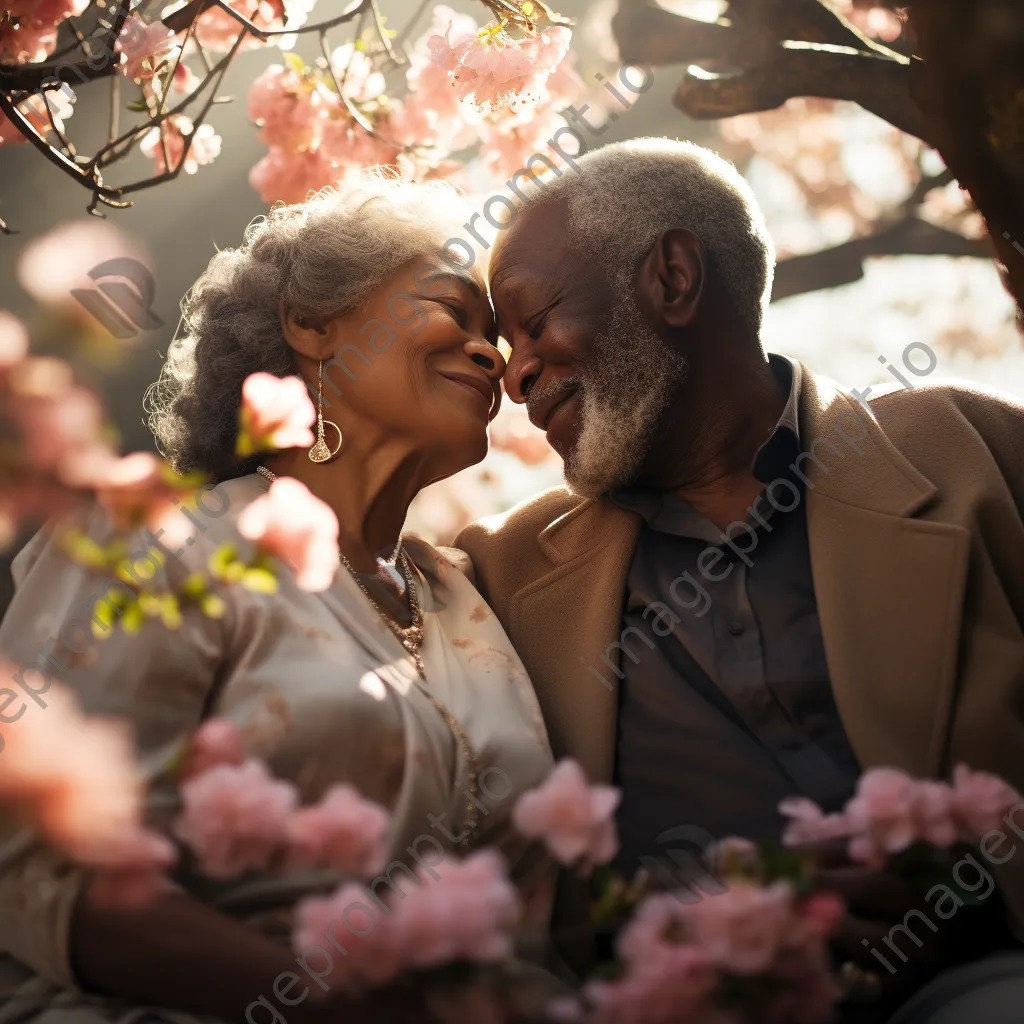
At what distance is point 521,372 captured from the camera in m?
2.17

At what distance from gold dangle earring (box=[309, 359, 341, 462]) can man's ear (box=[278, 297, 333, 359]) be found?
0.02 m

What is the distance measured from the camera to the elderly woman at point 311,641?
130 cm

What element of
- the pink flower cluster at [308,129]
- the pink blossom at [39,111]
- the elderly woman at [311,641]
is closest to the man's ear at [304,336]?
the elderly woman at [311,641]

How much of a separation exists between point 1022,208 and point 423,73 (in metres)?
1.74

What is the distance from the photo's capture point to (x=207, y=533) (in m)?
1.79

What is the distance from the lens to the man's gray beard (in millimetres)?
2139

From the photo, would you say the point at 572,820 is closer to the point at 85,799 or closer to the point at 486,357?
the point at 85,799

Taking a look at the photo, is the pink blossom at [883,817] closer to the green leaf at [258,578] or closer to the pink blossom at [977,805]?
the pink blossom at [977,805]

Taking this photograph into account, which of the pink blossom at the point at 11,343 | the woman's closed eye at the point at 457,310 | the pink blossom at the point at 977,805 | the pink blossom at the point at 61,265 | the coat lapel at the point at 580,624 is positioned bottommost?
the coat lapel at the point at 580,624

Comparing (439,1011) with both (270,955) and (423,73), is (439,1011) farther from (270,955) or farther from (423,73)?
(423,73)

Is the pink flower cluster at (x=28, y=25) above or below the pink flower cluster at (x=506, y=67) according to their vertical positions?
above

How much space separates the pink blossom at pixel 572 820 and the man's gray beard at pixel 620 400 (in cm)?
115

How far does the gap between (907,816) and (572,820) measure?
1.13 feet

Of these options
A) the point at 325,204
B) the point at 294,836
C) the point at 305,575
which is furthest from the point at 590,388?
the point at 294,836
